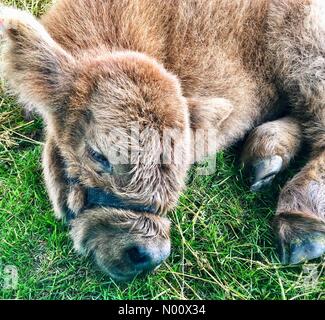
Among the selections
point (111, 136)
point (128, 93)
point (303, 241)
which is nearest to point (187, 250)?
point (303, 241)

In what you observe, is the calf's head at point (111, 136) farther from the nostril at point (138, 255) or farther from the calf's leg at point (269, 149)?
the calf's leg at point (269, 149)

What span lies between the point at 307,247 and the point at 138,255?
4.46ft

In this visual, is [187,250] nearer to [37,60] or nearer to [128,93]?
[128,93]

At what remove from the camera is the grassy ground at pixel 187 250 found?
12.6 ft

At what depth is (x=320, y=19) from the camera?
4566mm

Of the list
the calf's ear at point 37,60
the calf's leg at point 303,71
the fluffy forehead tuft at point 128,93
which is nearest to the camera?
the fluffy forehead tuft at point 128,93

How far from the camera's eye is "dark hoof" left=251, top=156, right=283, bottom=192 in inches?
173

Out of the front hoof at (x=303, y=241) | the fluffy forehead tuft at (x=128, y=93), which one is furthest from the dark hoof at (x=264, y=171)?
the fluffy forehead tuft at (x=128, y=93)

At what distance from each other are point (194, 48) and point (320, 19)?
1.13 metres

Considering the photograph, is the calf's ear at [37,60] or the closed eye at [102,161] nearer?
the closed eye at [102,161]

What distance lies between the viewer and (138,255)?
3436 mm

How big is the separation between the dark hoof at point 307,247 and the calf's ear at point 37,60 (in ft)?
6.56

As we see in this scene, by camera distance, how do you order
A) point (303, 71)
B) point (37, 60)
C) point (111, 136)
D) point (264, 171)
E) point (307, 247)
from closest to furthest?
1. point (111, 136)
2. point (37, 60)
3. point (307, 247)
4. point (264, 171)
5. point (303, 71)
